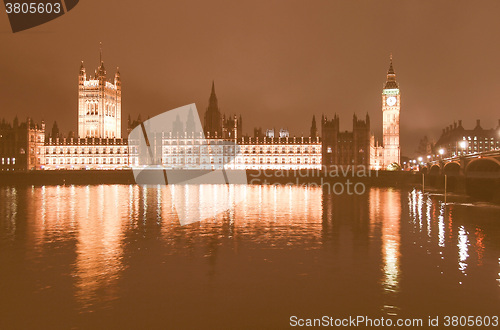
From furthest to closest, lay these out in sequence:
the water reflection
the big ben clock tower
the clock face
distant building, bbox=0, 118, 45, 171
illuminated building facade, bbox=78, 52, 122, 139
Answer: illuminated building facade, bbox=78, 52, 122, 139 < the clock face < the big ben clock tower < distant building, bbox=0, 118, 45, 171 < the water reflection

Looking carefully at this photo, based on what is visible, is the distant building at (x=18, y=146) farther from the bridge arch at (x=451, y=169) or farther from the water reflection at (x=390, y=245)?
the water reflection at (x=390, y=245)

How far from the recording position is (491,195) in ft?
172

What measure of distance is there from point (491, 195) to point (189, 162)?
10373 centimetres

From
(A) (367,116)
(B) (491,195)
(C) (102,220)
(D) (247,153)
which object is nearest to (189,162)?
(D) (247,153)

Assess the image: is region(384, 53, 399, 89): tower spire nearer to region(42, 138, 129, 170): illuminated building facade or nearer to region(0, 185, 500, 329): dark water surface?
region(42, 138, 129, 170): illuminated building facade

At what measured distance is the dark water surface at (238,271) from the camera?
1339 centimetres

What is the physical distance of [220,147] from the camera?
472 feet

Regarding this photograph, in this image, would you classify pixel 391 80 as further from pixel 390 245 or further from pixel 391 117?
pixel 390 245

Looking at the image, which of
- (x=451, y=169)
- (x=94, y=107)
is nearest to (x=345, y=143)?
(x=451, y=169)

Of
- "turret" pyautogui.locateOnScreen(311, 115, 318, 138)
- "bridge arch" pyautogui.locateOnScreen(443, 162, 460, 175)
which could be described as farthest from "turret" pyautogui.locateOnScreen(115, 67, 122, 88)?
"bridge arch" pyautogui.locateOnScreen(443, 162, 460, 175)

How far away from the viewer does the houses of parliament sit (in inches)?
5182

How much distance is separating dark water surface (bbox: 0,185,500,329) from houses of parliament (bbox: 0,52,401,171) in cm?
10199

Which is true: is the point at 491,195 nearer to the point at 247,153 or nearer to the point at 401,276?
the point at 401,276

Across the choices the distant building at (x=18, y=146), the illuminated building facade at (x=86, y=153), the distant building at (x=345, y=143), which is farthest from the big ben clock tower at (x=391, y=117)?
the distant building at (x=18, y=146)
